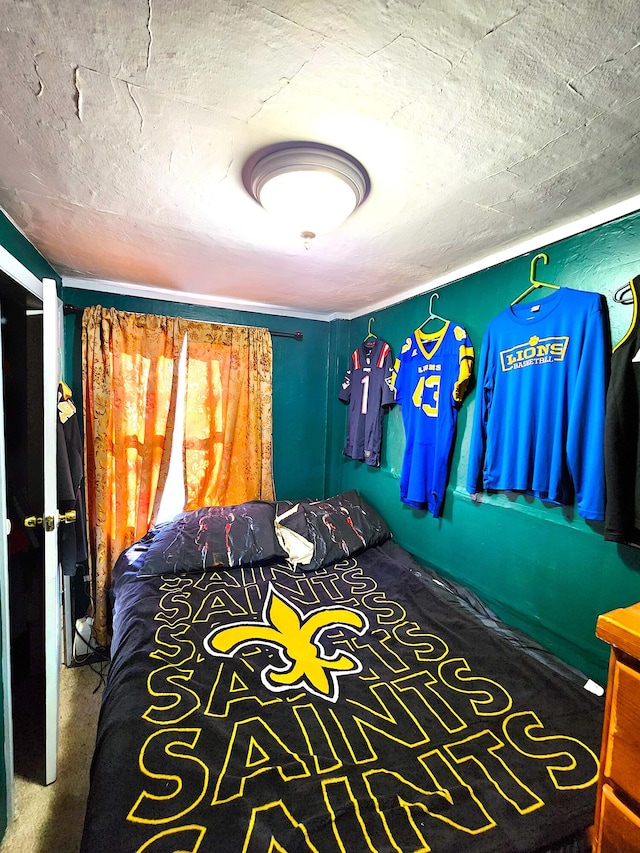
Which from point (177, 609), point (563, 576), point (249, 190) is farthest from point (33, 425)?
point (563, 576)

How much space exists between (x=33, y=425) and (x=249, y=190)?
1730mm

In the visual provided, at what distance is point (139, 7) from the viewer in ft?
2.31

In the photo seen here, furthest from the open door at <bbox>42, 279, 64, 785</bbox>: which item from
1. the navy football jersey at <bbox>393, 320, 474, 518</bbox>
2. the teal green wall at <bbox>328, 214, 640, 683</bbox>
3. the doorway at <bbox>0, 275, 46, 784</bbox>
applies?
the teal green wall at <bbox>328, 214, 640, 683</bbox>

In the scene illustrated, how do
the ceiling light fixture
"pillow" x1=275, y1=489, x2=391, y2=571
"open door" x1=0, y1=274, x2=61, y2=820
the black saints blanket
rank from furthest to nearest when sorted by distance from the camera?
"pillow" x1=275, y1=489, x2=391, y2=571 < "open door" x1=0, y1=274, x2=61, y2=820 < the ceiling light fixture < the black saints blanket

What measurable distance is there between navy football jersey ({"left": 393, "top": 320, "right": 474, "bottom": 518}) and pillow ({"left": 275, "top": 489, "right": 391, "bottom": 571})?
1.14 ft

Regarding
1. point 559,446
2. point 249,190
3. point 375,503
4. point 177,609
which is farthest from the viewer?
point 375,503

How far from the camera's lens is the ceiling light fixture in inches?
43.2

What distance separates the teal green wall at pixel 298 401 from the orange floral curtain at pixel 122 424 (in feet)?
1.83

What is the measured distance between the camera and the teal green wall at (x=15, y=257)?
53.6 inches

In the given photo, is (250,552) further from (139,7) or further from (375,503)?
(139,7)

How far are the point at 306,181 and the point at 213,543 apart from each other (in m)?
1.86

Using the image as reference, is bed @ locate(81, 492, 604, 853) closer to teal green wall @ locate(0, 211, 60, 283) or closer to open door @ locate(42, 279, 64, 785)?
open door @ locate(42, 279, 64, 785)

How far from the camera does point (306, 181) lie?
1152 millimetres

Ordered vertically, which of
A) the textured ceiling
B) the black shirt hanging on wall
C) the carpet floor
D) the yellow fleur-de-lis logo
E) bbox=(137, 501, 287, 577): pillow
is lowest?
the carpet floor
